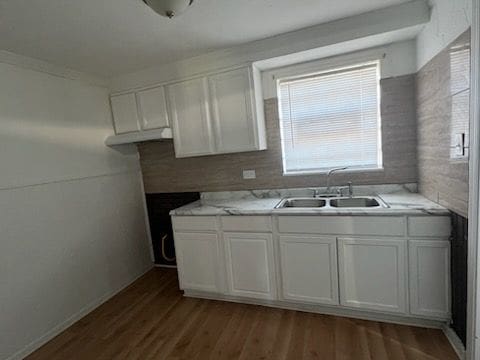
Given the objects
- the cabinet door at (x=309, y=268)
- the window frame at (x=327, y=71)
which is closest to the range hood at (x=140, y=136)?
the window frame at (x=327, y=71)

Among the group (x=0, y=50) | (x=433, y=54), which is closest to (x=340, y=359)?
(x=433, y=54)

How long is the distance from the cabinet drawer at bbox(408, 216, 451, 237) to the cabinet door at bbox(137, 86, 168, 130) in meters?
2.41

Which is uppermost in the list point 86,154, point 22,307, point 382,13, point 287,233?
point 382,13

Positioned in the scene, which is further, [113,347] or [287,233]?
[287,233]

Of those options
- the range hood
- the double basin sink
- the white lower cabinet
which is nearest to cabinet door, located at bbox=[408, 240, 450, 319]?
the white lower cabinet

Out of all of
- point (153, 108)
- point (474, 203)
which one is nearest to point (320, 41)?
point (474, 203)

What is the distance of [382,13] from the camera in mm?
2006

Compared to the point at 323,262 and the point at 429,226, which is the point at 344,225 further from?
the point at 429,226

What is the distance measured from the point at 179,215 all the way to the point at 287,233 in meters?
1.04

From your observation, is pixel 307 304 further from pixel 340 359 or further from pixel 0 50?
pixel 0 50

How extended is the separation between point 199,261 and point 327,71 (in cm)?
219

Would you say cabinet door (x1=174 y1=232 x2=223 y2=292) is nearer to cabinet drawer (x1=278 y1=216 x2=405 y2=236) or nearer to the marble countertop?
the marble countertop

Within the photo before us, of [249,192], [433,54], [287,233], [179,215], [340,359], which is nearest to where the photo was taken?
[340,359]

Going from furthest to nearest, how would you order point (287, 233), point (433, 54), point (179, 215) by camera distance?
1. point (179, 215)
2. point (287, 233)
3. point (433, 54)
